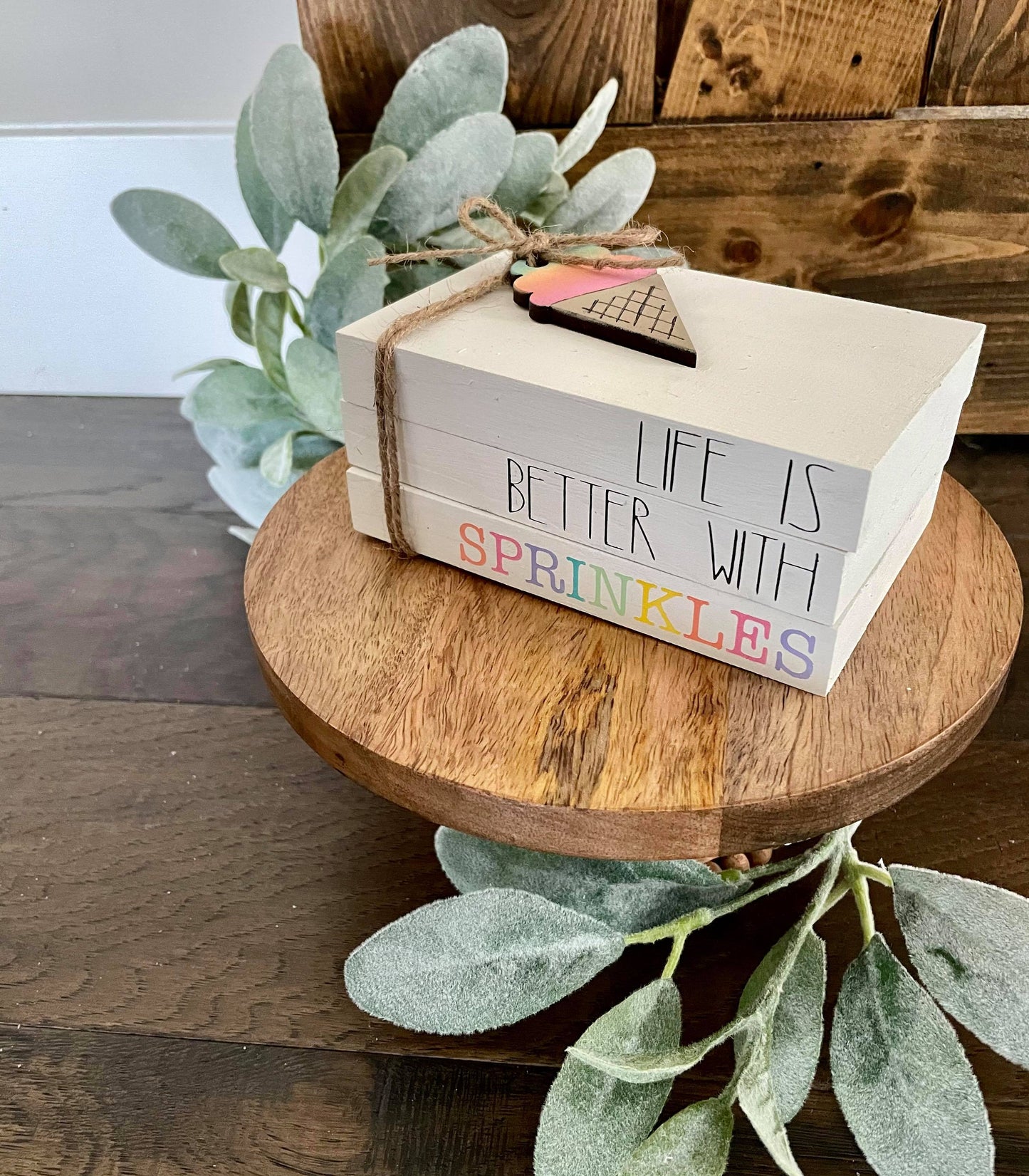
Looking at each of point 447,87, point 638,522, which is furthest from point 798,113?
point 638,522

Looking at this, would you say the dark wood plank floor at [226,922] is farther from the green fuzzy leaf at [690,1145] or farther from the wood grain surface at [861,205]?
the wood grain surface at [861,205]

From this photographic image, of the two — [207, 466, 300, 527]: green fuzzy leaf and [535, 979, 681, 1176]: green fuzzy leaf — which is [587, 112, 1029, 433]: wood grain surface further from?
[535, 979, 681, 1176]: green fuzzy leaf

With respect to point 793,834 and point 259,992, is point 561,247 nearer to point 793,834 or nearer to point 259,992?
point 793,834

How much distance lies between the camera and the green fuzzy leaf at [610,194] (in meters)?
0.91

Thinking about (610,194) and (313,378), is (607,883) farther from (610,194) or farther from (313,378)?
(610,194)

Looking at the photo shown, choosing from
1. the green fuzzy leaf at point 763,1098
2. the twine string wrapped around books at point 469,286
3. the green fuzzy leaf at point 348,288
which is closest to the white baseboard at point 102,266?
the green fuzzy leaf at point 348,288

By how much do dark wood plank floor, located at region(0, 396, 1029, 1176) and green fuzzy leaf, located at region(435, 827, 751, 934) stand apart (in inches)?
3.2

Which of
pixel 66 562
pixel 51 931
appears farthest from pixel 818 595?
pixel 66 562

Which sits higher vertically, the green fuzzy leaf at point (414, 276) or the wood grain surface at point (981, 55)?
the wood grain surface at point (981, 55)

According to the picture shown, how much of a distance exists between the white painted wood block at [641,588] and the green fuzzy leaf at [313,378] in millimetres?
216

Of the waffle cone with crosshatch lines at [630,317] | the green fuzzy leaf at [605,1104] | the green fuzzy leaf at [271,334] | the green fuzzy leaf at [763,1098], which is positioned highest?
the waffle cone with crosshatch lines at [630,317]

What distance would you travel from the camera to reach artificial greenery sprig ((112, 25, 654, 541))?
815 mm

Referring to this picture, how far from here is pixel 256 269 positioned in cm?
83

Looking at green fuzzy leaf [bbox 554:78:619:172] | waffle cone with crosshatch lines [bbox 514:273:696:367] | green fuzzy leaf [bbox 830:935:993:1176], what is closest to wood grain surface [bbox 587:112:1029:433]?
green fuzzy leaf [bbox 554:78:619:172]
